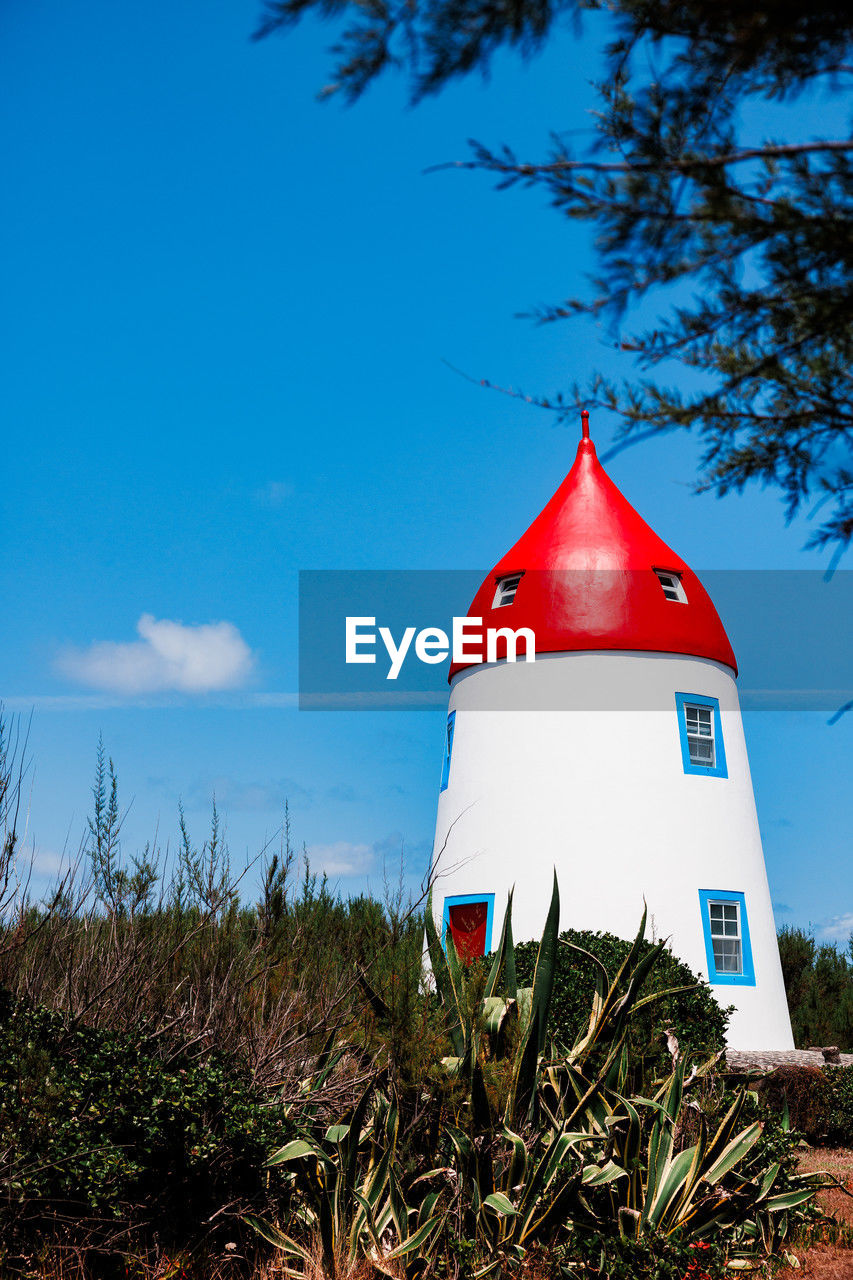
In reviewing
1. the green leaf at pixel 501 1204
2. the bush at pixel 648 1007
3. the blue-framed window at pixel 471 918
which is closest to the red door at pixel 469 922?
the blue-framed window at pixel 471 918

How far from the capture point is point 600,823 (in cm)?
1611

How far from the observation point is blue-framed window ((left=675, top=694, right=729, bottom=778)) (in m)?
17.0

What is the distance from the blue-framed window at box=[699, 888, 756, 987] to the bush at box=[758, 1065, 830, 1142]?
5.31 ft

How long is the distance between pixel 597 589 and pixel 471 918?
5.61m

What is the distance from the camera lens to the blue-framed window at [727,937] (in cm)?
1582

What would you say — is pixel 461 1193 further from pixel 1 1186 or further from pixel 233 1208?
pixel 1 1186

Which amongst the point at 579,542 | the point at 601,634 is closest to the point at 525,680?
the point at 601,634

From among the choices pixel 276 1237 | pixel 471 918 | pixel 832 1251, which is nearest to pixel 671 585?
pixel 471 918

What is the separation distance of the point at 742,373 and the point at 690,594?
13629 millimetres

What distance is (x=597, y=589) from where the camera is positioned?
56.2 feet

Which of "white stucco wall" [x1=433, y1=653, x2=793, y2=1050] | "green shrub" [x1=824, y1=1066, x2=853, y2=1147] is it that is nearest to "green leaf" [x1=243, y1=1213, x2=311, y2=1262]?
"white stucco wall" [x1=433, y1=653, x2=793, y2=1050]

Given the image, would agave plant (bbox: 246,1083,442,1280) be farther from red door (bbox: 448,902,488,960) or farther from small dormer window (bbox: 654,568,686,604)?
small dormer window (bbox: 654,568,686,604)

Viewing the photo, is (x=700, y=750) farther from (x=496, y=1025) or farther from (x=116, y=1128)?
(x=116, y=1128)

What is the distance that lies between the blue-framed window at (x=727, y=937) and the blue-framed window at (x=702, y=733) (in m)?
1.95
